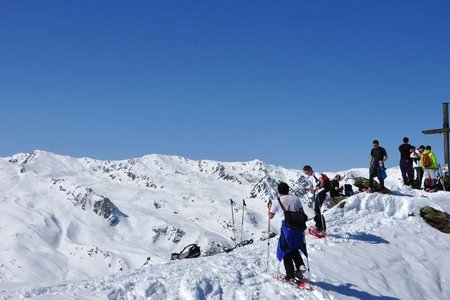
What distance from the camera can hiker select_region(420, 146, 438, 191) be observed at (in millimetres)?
28250

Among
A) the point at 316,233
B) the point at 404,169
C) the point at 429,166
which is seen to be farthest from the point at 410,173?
the point at 316,233

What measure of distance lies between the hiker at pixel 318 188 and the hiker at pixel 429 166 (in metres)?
11.1

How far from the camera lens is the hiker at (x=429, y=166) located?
1112 inches

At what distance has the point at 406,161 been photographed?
29.1 m

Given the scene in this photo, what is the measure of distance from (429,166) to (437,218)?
5564 mm

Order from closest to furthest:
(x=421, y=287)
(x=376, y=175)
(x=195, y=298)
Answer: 1. (x=195, y=298)
2. (x=421, y=287)
3. (x=376, y=175)

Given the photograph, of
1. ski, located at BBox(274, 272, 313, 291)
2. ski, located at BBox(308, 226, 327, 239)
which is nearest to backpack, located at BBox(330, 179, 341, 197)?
ski, located at BBox(308, 226, 327, 239)

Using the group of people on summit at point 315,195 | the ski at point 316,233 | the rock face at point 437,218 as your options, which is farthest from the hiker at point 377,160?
the ski at point 316,233

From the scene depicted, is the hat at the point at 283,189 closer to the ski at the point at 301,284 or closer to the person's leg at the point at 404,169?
the ski at the point at 301,284

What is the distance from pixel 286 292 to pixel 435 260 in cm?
910

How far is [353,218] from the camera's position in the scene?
23.8 meters

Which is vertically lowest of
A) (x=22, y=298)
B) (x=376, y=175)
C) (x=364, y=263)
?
(x=22, y=298)

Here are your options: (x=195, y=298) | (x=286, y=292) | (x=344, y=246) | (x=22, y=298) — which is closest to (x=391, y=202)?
(x=344, y=246)

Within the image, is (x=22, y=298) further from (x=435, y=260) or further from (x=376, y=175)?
(x=376, y=175)
